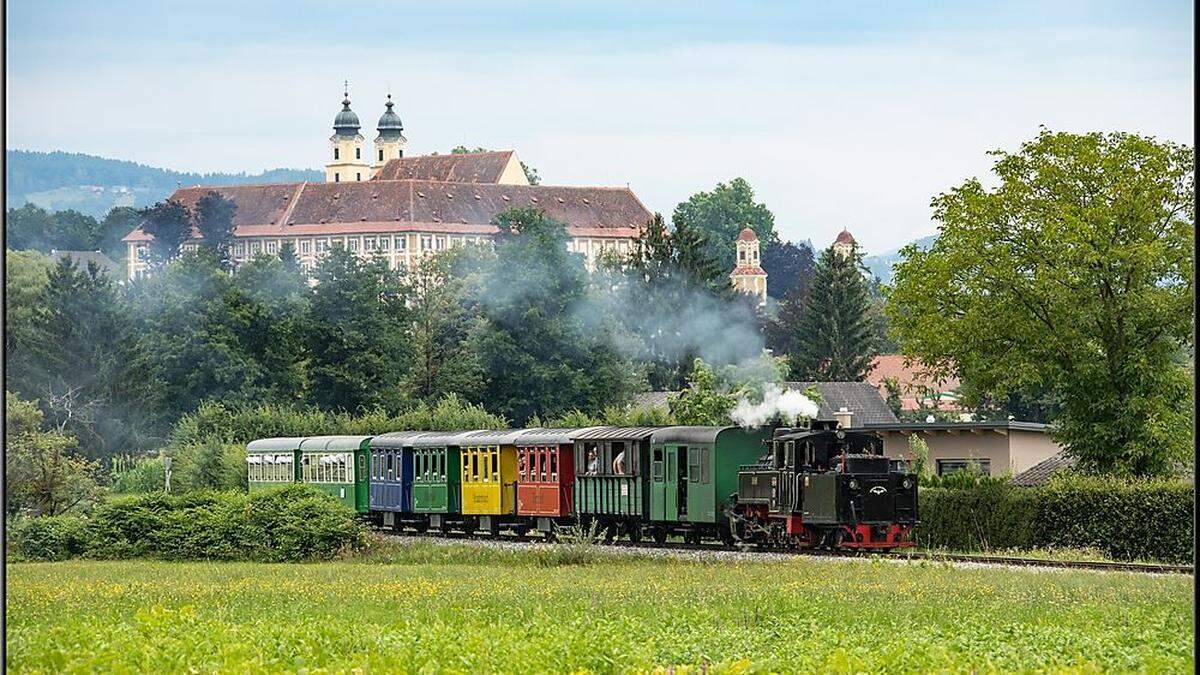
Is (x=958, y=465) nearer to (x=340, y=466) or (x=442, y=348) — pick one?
(x=340, y=466)

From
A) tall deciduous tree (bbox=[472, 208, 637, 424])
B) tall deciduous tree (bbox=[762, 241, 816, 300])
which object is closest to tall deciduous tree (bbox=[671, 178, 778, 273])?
tall deciduous tree (bbox=[762, 241, 816, 300])

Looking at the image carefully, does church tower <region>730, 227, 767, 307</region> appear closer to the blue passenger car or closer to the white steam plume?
the blue passenger car

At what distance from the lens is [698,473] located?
126ft

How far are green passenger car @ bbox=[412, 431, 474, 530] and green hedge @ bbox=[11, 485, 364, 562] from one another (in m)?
7.08

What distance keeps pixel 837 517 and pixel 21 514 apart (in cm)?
2029

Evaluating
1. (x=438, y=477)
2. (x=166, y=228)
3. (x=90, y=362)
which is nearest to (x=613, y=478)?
(x=438, y=477)

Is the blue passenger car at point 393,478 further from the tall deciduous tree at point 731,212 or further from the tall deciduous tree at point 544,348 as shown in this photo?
the tall deciduous tree at point 731,212

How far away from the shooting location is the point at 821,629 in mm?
19359

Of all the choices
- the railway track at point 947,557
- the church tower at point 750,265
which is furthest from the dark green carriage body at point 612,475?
the church tower at point 750,265

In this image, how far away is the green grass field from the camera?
1619cm

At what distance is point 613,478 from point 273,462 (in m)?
19.2

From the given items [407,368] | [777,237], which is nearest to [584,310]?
[407,368]

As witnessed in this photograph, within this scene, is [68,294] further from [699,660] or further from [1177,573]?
[699,660]

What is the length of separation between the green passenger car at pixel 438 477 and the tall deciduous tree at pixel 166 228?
8600 cm
